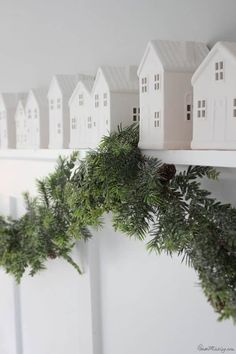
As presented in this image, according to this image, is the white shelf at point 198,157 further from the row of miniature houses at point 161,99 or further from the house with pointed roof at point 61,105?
the house with pointed roof at point 61,105

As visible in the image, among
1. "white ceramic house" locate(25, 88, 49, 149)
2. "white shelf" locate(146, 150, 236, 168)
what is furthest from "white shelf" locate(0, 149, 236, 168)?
"white ceramic house" locate(25, 88, 49, 149)

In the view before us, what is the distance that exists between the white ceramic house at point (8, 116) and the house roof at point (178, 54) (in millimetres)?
539

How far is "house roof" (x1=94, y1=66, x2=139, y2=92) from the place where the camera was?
0.74 meters

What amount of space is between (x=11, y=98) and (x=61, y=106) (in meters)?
0.26

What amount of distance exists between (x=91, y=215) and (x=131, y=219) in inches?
3.2

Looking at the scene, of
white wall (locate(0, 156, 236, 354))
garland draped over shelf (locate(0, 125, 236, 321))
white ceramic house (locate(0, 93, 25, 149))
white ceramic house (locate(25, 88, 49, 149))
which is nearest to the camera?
garland draped over shelf (locate(0, 125, 236, 321))

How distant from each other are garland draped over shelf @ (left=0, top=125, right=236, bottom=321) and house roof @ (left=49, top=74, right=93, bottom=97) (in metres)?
0.16

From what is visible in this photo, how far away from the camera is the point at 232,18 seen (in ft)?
2.08

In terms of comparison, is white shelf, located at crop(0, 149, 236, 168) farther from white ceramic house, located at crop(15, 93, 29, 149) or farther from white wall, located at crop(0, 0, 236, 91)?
white ceramic house, located at crop(15, 93, 29, 149)

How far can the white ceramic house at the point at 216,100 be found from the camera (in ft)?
1.81

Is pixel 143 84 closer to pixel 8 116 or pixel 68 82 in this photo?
pixel 68 82

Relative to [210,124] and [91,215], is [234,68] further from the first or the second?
[91,215]

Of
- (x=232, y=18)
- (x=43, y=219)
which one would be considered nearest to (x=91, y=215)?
(x=43, y=219)

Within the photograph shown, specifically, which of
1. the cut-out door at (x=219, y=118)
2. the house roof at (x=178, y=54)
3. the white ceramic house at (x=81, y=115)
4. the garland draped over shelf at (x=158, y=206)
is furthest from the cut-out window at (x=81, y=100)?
the cut-out door at (x=219, y=118)
